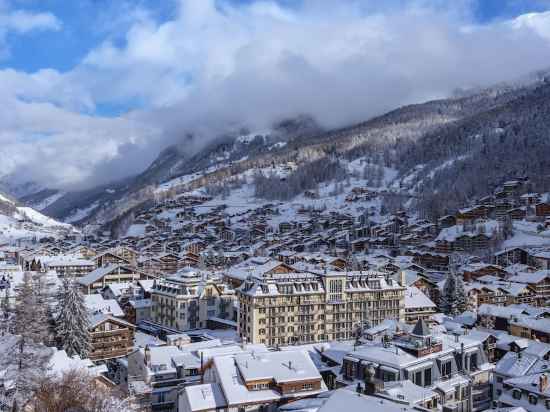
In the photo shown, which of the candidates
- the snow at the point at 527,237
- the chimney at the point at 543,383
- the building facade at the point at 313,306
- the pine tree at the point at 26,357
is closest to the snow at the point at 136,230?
the snow at the point at 527,237

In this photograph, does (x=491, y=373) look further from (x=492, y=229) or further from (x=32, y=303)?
(x=492, y=229)

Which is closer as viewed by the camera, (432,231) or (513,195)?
(432,231)

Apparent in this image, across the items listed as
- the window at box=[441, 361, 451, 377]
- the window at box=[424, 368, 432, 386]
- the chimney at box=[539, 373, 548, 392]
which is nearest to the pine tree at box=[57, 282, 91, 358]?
the window at box=[424, 368, 432, 386]

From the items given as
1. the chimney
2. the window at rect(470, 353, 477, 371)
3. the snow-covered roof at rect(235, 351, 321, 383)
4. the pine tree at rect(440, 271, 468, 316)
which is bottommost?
the pine tree at rect(440, 271, 468, 316)

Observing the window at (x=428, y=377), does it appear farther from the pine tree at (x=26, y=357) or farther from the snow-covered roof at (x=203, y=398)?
the pine tree at (x=26, y=357)

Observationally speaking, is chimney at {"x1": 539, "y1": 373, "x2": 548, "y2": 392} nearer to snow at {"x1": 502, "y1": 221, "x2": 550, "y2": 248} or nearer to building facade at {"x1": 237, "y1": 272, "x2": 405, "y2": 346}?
building facade at {"x1": 237, "y1": 272, "x2": 405, "y2": 346}

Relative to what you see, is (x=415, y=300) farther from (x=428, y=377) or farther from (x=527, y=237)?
(x=527, y=237)

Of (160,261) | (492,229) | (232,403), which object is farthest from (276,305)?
(492,229)

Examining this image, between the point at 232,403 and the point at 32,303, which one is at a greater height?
the point at 32,303
